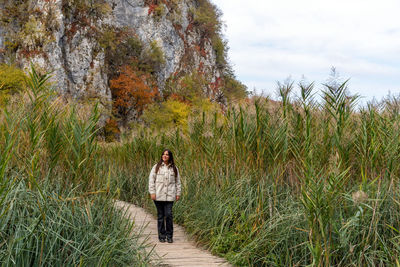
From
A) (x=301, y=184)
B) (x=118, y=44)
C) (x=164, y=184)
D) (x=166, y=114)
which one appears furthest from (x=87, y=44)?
(x=301, y=184)

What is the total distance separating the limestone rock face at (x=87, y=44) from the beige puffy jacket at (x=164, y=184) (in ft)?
67.2

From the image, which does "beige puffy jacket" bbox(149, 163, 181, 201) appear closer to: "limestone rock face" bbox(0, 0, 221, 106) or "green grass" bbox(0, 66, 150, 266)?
"green grass" bbox(0, 66, 150, 266)

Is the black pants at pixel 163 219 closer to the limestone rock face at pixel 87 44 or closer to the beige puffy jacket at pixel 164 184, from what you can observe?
the beige puffy jacket at pixel 164 184

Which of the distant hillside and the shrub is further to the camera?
the shrub

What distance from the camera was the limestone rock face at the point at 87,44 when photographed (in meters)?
29.3

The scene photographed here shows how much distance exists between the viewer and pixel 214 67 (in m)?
49.0

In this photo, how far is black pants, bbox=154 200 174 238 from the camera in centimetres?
584

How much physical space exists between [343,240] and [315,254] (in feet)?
0.93

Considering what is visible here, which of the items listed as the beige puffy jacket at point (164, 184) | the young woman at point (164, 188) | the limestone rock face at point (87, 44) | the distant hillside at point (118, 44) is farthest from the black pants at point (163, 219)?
the limestone rock face at point (87, 44)

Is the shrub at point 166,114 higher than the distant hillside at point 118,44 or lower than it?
lower

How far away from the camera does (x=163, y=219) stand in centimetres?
600

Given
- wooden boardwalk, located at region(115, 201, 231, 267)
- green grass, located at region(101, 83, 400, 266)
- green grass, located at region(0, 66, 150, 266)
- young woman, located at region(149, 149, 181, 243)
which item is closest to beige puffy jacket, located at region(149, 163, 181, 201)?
young woman, located at region(149, 149, 181, 243)

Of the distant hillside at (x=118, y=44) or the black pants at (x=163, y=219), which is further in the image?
the distant hillside at (x=118, y=44)

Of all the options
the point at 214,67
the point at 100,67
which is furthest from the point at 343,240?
the point at 214,67
